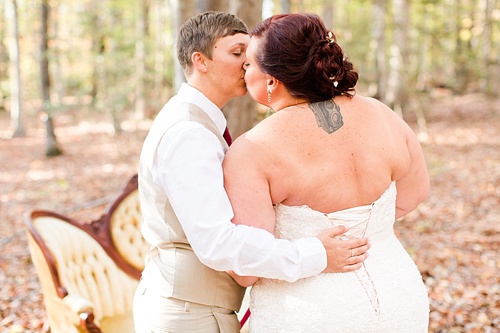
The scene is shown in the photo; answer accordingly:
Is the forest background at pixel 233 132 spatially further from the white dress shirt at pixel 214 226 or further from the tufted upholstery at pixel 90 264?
the white dress shirt at pixel 214 226

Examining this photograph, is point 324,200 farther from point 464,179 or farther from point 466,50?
point 466,50

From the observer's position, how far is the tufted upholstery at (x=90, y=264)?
340cm

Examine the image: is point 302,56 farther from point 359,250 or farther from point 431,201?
point 431,201

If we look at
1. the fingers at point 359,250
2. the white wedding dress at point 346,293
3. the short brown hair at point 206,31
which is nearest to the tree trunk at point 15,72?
the short brown hair at point 206,31

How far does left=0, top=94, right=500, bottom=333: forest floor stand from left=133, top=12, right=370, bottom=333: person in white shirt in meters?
2.90

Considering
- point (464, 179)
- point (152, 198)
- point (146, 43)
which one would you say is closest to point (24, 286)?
point (152, 198)

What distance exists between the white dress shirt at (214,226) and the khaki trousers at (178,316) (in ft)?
1.25

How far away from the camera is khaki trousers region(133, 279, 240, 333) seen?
2225 mm

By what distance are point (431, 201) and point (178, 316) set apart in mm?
7019

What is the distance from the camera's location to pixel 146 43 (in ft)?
56.5

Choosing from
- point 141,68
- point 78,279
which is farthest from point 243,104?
point 141,68

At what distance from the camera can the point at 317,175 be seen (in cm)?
196

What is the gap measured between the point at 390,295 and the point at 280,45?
1078 mm

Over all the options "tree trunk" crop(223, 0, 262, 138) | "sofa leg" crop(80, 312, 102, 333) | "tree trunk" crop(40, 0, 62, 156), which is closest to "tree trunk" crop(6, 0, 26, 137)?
"tree trunk" crop(40, 0, 62, 156)
